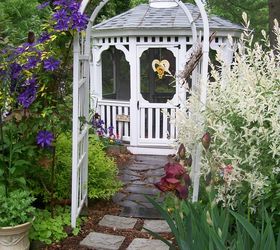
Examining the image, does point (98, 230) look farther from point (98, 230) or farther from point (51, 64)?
point (51, 64)

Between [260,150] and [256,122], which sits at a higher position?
[256,122]

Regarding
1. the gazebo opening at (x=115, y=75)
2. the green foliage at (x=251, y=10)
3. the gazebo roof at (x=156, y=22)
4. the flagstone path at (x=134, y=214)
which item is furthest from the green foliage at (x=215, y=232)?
the green foliage at (x=251, y=10)

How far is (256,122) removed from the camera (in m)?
2.65

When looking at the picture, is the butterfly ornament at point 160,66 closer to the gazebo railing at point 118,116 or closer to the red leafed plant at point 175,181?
the gazebo railing at point 118,116

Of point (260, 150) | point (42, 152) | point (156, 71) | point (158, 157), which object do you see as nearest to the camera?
point (260, 150)

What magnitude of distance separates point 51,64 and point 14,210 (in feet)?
4.01

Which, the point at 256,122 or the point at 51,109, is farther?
the point at 51,109

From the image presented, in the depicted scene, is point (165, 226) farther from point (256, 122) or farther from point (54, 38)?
point (54, 38)

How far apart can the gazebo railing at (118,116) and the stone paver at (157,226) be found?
13.0 ft

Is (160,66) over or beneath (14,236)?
over

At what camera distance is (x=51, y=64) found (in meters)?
3.43

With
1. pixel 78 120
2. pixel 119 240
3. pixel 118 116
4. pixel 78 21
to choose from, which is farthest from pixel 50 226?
pixel 118 116

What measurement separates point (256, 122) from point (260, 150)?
182 millimetres

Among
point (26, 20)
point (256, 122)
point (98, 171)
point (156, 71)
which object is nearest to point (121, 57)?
point (156, 71)
